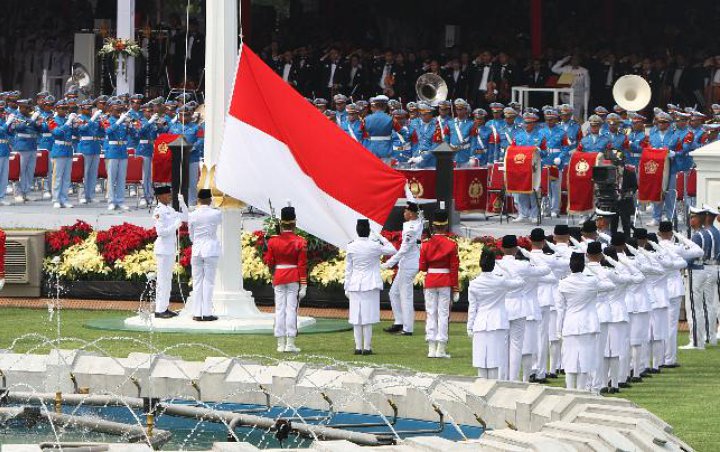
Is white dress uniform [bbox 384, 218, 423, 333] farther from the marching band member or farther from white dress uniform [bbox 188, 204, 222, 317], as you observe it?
the marching band member

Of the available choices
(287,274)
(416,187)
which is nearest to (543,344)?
(287,274)

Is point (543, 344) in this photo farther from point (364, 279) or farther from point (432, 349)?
point (364, 279)

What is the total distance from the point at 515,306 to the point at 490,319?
0.53 metres

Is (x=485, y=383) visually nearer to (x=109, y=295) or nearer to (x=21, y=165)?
(x=109, y=295)

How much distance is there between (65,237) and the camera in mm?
26703

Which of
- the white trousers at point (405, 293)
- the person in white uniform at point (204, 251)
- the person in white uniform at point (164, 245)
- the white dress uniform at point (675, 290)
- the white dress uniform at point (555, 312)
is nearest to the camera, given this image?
the white dress uniform at point (555, 312)

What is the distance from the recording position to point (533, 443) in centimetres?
1360

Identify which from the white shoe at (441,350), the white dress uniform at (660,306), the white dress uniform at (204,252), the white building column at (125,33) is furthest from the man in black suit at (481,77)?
the white shoe at (441,350)

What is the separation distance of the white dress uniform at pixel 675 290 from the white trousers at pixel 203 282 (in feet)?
16.6

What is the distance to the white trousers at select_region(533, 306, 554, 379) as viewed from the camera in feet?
65.8

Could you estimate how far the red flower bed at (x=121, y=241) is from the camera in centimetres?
2633

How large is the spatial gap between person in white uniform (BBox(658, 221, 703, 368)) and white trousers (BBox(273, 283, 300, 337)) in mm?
3895

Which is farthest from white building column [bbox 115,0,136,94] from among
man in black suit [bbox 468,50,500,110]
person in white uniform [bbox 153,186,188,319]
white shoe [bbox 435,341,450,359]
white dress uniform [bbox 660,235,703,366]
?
white dress uniform [bbox 660,235,703,366]

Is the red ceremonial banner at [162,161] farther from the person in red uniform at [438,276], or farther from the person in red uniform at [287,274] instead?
the person in red uniform at [438,276]
